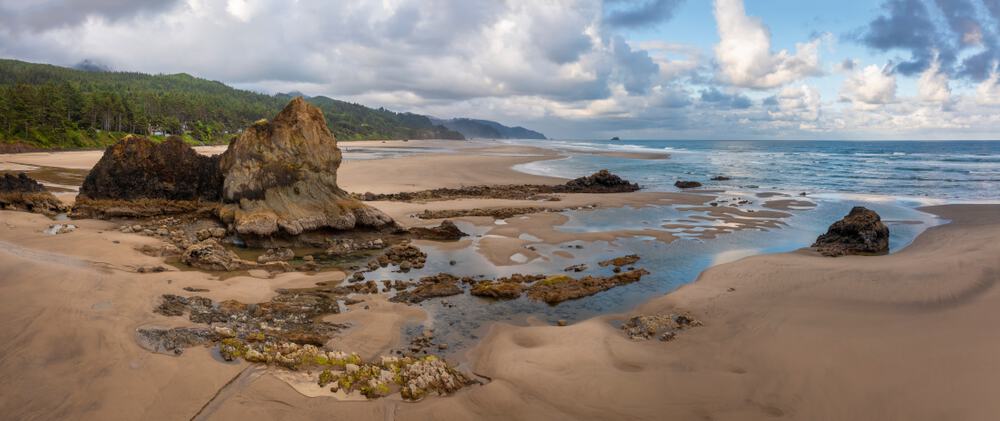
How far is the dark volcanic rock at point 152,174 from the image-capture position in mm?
19844

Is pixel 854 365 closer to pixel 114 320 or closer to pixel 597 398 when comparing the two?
pixel 597 398

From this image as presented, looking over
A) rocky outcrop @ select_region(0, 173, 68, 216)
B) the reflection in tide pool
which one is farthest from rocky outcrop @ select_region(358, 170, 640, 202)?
rocky outcrop @ select_region(0, 173, 68, 216)

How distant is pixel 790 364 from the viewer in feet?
27.8

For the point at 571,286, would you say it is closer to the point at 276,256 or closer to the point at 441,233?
the point at 441,233

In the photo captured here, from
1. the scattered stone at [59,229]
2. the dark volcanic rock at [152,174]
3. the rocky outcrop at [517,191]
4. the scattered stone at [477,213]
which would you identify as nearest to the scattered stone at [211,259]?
the scattered stone at [59,229]

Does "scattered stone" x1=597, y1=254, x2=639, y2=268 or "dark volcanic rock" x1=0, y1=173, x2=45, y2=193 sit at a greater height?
"dark volcanic rock" x1=0, y1=173, x2=45, y2=193

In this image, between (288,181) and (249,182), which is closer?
(249,182)

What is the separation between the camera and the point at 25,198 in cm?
1845

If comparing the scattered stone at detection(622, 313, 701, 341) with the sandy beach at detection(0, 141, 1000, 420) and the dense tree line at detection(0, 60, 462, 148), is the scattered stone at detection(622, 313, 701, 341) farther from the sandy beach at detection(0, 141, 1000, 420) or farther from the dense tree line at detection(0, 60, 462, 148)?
the dense tree line at detection(0, 60, 462, 148)

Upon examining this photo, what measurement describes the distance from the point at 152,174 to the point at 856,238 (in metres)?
26.5

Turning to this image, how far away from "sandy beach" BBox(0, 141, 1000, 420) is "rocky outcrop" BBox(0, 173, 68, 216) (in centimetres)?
336

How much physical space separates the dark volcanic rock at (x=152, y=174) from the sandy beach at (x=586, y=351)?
4599 mm

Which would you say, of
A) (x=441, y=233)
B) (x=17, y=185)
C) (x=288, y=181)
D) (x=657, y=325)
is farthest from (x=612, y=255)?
(x=17, y=185)

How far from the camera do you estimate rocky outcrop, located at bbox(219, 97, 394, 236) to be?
58.3 ft
